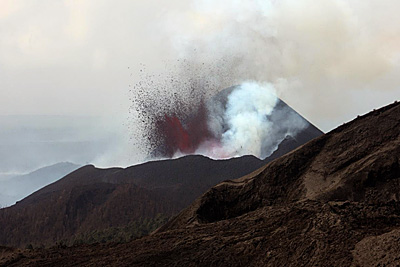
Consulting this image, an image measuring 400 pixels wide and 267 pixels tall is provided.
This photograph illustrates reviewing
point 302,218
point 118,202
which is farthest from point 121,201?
point 302,218

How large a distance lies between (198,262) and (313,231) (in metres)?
3.62

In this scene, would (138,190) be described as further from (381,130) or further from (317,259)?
(317,259)

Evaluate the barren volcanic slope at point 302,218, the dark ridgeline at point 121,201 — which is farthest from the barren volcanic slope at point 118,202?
the barren volcanic slope at point 302,218

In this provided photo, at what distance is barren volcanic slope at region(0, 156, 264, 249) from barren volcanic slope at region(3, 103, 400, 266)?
26396 millimetres

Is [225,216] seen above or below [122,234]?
below

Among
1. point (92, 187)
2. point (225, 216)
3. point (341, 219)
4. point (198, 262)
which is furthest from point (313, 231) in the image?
point (92, 187)

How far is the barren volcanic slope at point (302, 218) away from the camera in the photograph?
1214cm

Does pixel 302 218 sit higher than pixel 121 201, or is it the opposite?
pixel 121 201

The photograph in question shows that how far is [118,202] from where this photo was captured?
58.9 m

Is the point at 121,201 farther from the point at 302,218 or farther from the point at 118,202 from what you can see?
the point at 302,218

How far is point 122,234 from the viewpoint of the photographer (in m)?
40.3

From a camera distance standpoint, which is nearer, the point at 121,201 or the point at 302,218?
the point at 302,218

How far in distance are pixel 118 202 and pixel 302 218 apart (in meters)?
47.6

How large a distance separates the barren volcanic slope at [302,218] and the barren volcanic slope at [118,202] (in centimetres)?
2640
